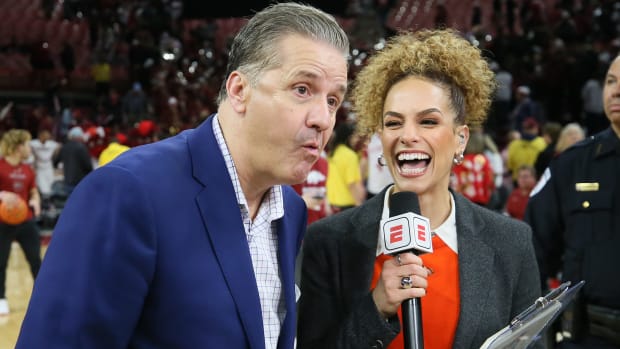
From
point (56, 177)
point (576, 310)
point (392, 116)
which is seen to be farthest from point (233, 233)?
point (56, 177)

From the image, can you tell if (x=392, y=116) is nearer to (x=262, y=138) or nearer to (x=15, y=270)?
(x=262, y=138)

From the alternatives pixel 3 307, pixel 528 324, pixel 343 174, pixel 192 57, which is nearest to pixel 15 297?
pixel 3 307

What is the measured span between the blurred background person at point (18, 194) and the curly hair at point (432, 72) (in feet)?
17.8

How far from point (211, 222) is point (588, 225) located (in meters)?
1.87

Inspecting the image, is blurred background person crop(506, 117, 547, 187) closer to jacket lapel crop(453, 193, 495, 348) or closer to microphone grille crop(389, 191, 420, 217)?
jacket lapel crop(453, 193, 495, 348)

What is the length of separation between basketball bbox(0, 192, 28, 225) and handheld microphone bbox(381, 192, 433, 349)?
5612mm

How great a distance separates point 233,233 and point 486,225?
91cm

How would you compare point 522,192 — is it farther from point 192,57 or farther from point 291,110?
point 192,57

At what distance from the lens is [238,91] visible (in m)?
1.54

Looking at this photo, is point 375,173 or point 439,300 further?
point 375,173

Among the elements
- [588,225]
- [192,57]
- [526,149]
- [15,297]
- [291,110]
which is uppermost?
[192,57]

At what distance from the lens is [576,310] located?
2.80 meters

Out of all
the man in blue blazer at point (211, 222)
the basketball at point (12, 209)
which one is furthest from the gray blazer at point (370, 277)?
the basketball at point (12, 209)

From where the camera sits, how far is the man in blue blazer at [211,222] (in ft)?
4.31
